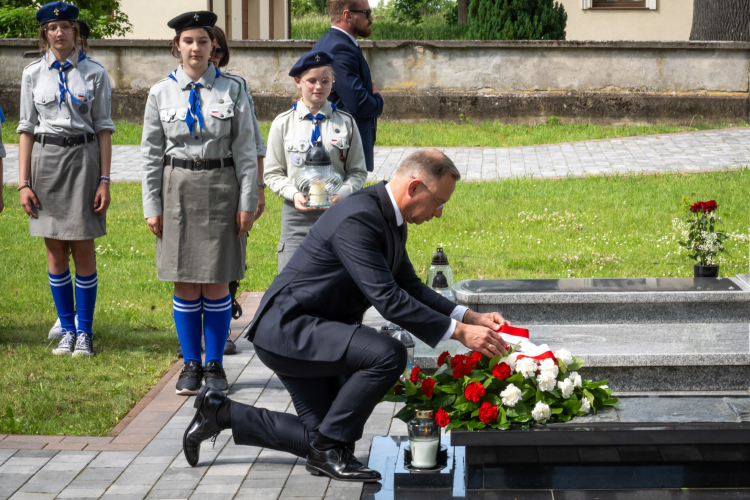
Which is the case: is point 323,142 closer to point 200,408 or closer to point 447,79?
point 200,408

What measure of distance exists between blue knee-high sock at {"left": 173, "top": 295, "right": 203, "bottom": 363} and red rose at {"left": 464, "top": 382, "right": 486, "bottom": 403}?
214cm

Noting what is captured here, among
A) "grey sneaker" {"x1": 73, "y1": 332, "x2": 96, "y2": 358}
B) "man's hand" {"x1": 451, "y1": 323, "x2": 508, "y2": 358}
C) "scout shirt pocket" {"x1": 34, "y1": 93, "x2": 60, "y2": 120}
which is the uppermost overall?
"scout shirt pocket" {"x1": 34, "y1": 93, "x2": 60, "y2": 120}

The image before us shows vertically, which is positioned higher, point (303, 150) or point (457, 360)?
point (303, 150)

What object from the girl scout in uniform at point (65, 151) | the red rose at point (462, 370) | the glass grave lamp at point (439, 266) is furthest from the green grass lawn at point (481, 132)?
the red rose at point (462, 370)

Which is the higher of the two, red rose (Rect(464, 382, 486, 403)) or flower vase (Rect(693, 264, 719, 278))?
red rose (Rect(464, 382, 486, 403))

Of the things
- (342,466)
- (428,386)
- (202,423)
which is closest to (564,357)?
(428,386)

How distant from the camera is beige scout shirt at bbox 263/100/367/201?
5.38 metres

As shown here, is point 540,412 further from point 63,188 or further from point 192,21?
point 63,188

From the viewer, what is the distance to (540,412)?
3.88 meters

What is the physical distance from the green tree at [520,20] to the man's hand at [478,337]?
53.2 ft

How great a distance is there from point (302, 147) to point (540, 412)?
7.55ft

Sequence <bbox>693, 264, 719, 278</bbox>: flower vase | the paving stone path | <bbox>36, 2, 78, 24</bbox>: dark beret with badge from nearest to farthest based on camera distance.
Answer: <bbox>36, 2, 78, 24</bbox>: dark beret with badge, <bbox>693, 264, 719, 278</bbox>: flower vase, the paving stone path

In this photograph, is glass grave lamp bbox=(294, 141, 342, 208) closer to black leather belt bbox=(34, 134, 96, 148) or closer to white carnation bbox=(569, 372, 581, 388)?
black leather belt bbox=(34, 134, 96, 148)

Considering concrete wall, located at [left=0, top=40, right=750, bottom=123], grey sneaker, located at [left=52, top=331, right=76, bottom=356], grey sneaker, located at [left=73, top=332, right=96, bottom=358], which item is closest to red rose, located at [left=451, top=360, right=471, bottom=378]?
grey sneaker, located at [left=73, top=332, right=96, bottom=358]
